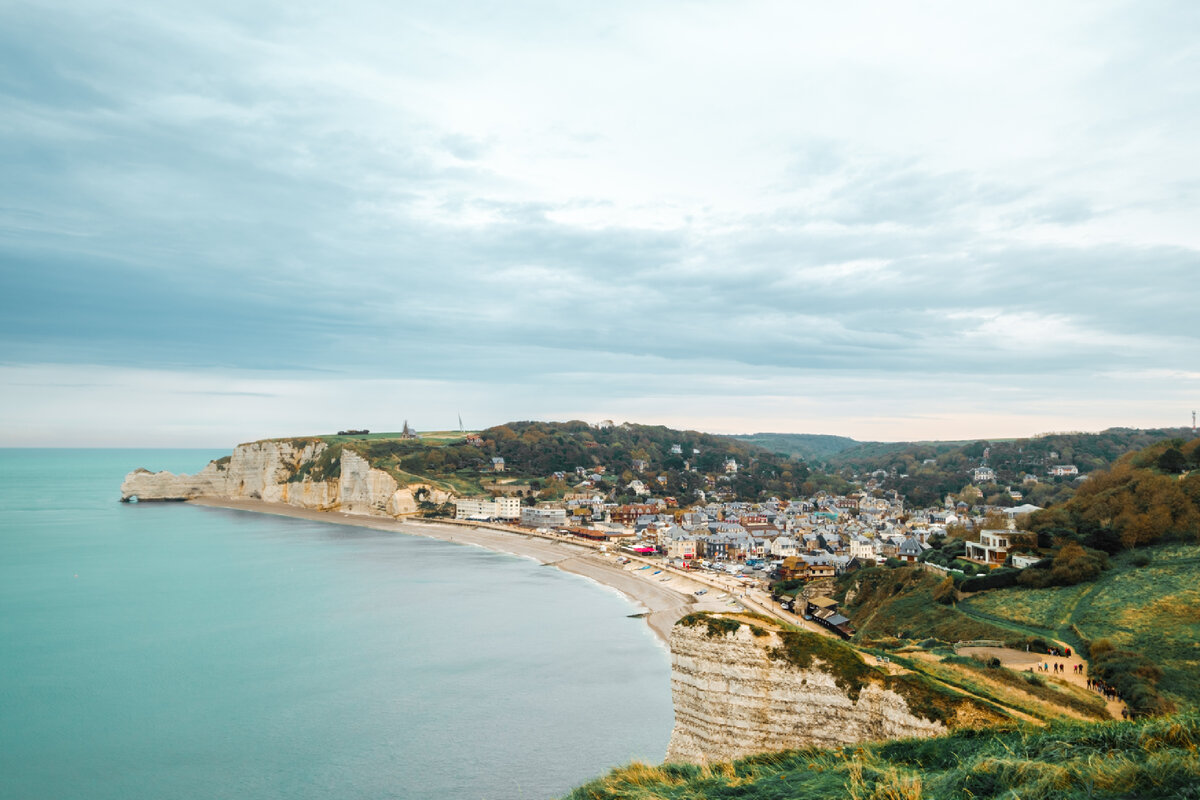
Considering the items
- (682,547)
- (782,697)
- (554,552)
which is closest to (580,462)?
(554,552)

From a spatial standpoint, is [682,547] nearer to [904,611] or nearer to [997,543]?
[997,543]

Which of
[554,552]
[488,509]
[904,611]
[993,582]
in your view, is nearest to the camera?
[904,611]

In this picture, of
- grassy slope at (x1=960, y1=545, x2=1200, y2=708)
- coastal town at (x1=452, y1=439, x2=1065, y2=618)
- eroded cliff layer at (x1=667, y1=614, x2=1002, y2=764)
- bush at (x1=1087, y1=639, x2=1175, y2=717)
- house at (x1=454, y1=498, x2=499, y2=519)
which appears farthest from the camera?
house at (x1=454, y1=498, x2=499, y2=519)

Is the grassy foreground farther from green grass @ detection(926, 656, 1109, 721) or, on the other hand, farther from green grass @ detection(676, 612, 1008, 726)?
green grass @ detection(926, 656, 1109, 721)

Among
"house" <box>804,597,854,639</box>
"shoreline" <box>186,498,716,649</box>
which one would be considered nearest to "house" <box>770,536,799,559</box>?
"shoreline" <box>186,498,716,649</box>

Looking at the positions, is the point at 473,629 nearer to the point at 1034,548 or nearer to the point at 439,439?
the point at 1034,548
